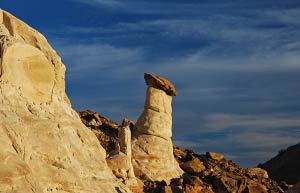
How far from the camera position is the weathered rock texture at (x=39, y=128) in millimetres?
19789

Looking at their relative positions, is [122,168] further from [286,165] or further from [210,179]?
[286,165]

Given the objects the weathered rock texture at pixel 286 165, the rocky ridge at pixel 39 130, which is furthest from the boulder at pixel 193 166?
the weathered rock texture at pixel 286 165

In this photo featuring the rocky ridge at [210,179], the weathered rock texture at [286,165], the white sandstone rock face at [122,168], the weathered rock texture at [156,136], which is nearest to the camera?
the white sandstone rock face at [122,168]

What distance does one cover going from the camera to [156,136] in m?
48.7

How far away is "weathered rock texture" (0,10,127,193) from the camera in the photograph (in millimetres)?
19789

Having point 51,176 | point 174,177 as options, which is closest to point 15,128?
point 51,176

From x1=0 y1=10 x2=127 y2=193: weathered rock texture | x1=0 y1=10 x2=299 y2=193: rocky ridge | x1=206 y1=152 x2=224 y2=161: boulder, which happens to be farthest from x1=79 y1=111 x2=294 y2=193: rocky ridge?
x1=0 y1=10 x2=127 y2=193: weathered rock texture

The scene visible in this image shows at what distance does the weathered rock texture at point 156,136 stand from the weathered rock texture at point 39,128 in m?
22.0

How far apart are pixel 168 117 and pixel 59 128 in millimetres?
27625

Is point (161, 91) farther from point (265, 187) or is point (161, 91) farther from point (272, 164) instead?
point (272, 164)

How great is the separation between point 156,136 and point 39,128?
27473 mm

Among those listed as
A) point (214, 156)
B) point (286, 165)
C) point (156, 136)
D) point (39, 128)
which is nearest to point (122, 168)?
point (156, 136)

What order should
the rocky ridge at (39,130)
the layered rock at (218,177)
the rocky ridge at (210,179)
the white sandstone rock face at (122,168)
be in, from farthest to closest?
the layered rock at (218,177) < the rocky ridge at (210,179) < the white sandstone rock face at (122,168) < the rocky ridge at (39,130)

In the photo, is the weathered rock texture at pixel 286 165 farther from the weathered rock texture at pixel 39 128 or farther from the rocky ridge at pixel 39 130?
the weathered rock texture at pixel 39 128
